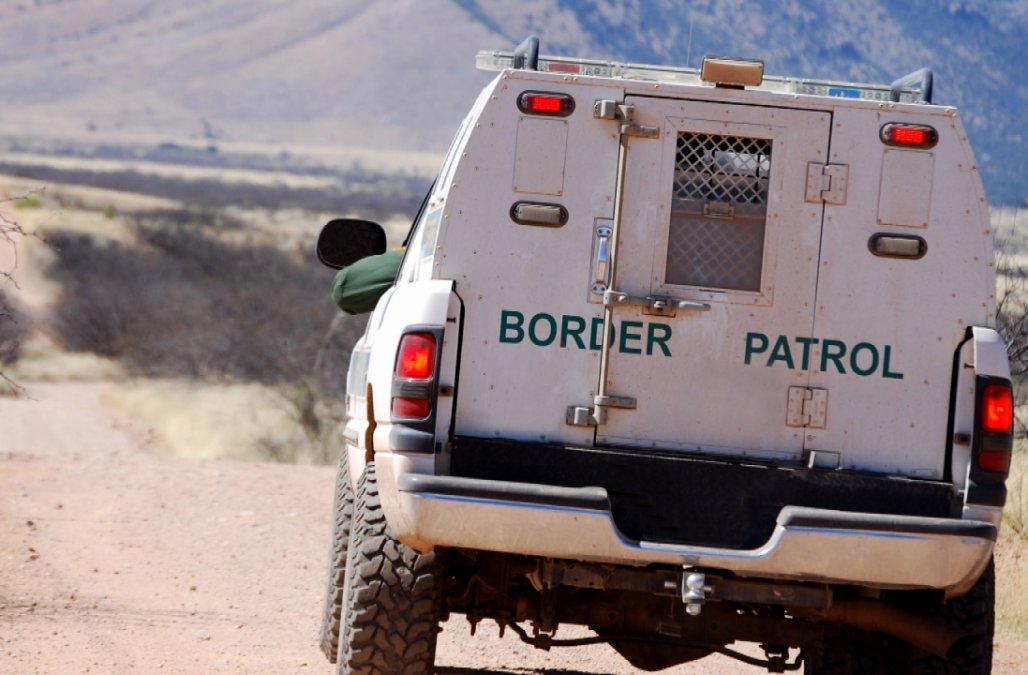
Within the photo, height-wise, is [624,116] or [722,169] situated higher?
[624,116]

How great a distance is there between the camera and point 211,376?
28734mm

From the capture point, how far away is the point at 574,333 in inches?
228

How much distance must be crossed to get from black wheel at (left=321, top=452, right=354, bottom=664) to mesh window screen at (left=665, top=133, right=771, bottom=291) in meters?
2.27

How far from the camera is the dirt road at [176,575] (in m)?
8.20

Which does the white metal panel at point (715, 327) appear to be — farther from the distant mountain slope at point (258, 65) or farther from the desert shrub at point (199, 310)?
the distant mountain slope at point (258, 65)

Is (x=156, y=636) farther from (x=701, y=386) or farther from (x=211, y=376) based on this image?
(x=211, y=376)

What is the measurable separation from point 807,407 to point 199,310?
29636 mm

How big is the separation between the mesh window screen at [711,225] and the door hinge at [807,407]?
380 millimetres

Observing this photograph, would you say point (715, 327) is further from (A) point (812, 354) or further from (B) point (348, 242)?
(B) point (348, 242)

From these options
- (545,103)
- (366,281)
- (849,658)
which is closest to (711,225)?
(545,103)

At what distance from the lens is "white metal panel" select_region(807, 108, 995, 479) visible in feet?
19.1

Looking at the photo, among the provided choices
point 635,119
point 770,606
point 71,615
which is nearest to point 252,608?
point 71,615

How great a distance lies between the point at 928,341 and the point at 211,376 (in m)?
23.8

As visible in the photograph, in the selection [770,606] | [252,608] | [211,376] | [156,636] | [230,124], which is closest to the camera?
[770,606]
